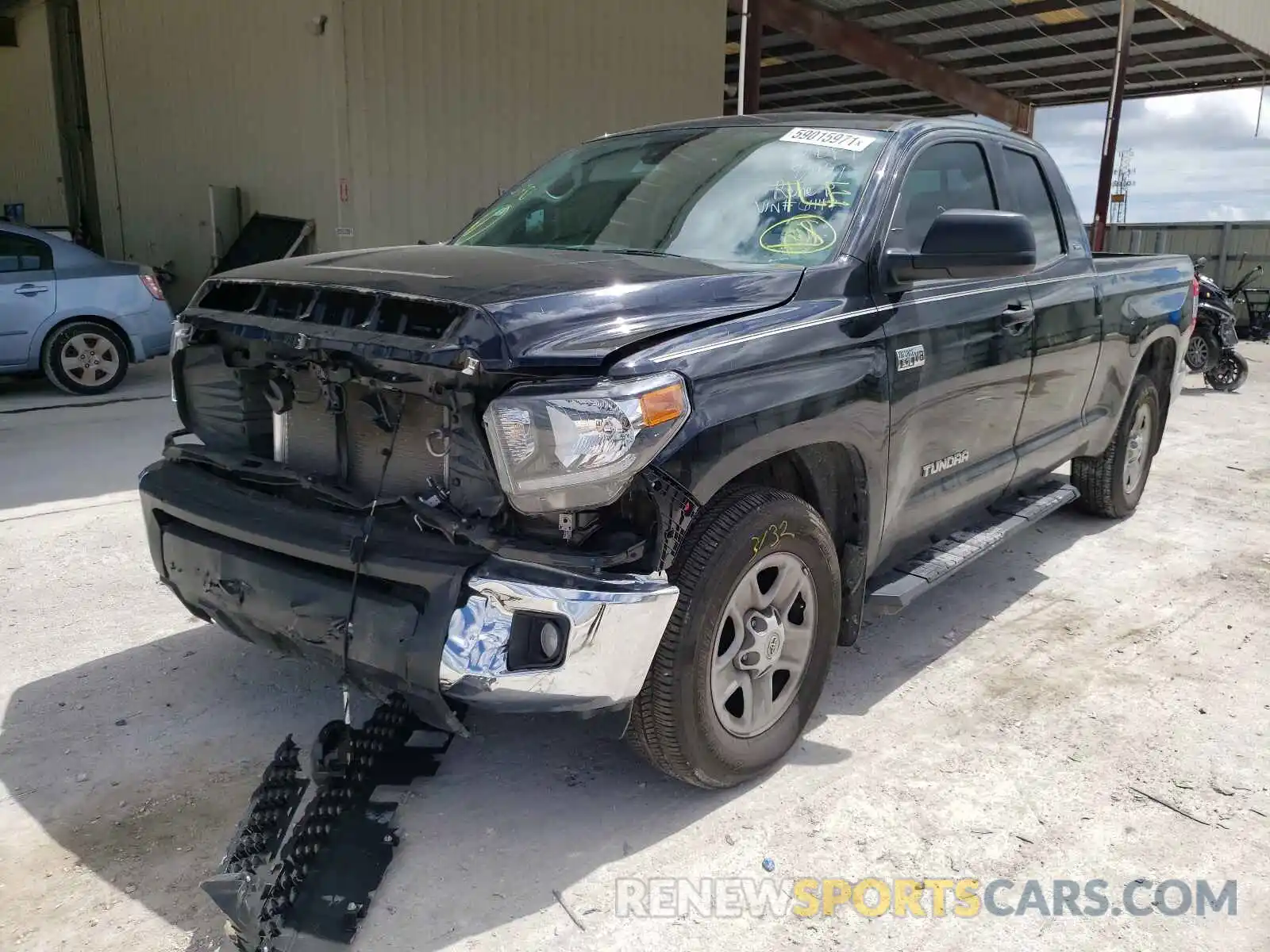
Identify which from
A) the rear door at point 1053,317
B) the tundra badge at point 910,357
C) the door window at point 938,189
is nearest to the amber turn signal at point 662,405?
the tundra badge at point 910,357

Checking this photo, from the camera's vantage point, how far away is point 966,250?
317 centimetres

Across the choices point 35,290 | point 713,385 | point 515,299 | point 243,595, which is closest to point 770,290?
point 713,385

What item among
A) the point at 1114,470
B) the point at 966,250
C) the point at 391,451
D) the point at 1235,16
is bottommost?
the point at 1114,470

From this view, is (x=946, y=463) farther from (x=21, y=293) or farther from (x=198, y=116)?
(x=198, y=116)

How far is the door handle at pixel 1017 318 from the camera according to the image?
12.9 ft

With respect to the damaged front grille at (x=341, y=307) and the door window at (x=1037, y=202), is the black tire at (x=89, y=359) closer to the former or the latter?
the damaged front grille at (x=341, y=307)

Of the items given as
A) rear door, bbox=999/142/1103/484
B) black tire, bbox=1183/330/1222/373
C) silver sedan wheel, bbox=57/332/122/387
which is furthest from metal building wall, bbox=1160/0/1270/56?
silver sedan wheel, bbox=57/332/122/387

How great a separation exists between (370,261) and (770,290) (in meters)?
1.19

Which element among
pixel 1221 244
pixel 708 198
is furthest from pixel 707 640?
pixel 1221 244

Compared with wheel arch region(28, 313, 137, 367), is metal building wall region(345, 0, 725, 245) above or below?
above

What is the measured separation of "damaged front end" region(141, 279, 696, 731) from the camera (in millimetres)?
2354

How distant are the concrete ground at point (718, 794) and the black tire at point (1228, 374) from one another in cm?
745

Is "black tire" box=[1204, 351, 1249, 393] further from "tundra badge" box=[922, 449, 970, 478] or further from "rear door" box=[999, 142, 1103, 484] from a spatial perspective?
"tundra badge" box=[922, 449, 970, 478]

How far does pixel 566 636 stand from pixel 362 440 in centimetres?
84
